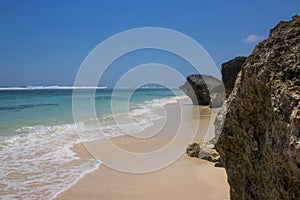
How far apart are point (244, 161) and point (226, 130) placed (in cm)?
38

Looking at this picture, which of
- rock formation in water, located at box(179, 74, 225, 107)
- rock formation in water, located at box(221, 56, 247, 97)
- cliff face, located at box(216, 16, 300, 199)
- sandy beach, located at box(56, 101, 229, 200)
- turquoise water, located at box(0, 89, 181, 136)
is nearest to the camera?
cliff face, located at box(216, 16, 300, 199)

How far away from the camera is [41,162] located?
7145 mm

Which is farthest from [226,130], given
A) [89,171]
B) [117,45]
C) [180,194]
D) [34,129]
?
[34,129]

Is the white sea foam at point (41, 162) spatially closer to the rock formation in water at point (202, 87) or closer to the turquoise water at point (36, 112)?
the turquoise water at point (36, 112)

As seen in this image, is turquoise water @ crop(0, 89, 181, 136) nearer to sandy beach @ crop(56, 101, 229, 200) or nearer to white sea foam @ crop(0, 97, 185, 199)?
white sea foam @ crop(0, 97, 185, 199)

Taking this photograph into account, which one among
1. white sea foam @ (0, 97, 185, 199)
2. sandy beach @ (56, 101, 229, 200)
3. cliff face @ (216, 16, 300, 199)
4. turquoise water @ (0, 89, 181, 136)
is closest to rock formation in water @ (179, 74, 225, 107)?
turquoise water @ (0, 89, 181, 136)

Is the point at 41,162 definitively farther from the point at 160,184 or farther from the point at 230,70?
the point at 230,70

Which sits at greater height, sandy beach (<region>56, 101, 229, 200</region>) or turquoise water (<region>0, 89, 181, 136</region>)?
turquoise water (<region>0, 89, 181, 136</region>)

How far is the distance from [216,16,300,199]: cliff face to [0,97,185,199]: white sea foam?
11.1ft

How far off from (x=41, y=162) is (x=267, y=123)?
20.3 feet

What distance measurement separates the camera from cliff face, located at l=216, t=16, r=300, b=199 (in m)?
2.08

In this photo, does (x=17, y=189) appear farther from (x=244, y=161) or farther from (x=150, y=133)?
(x=150, y=133)

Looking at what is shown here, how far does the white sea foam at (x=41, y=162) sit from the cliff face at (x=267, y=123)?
3370 millimetres

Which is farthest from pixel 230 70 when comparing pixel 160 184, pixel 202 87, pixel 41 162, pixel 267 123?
pixel 202 87
